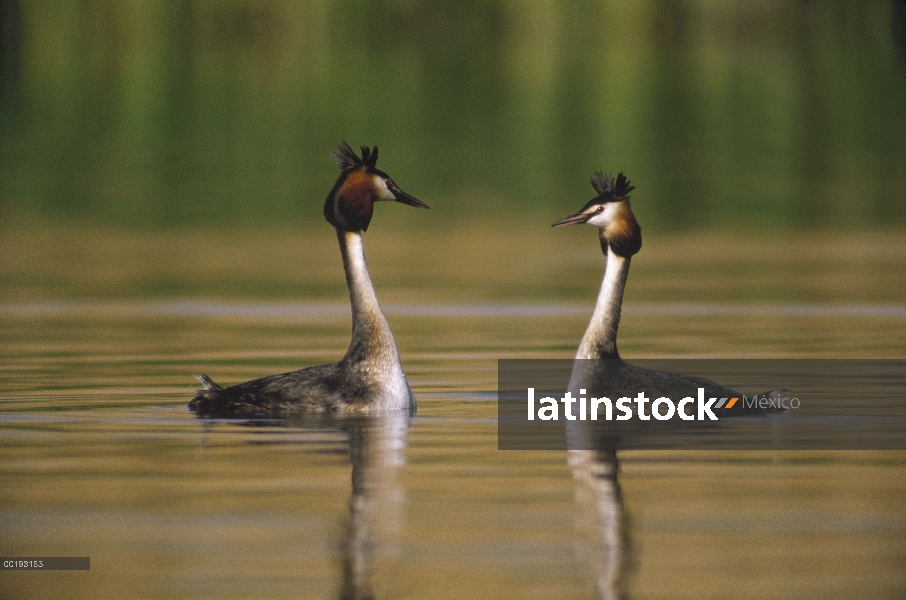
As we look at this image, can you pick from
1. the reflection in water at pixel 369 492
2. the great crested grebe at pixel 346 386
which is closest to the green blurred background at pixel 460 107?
the great crested grebe at pixel 346 386

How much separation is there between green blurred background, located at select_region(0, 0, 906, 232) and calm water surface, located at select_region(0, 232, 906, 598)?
766 inches

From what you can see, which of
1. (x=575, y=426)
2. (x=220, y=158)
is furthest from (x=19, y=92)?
Result: (x=575, y=426)

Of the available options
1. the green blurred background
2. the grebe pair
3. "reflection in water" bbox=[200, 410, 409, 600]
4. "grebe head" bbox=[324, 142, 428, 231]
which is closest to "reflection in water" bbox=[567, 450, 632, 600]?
"reflection in water" bbox=[200, 410, 409, 600]

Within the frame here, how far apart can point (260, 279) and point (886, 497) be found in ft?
54.8

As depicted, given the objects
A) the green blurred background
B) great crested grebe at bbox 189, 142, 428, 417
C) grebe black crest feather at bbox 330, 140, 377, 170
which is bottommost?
great crested grebe at bbox 189, 142, 428, 417

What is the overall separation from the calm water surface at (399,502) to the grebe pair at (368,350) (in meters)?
0.32

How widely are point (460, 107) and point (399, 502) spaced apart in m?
54.7

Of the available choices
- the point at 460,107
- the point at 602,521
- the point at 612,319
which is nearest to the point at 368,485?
the point at 602,521

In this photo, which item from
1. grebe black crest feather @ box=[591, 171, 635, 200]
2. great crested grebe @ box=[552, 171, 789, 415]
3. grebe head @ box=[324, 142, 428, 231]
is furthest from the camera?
grebe head @ box=[324, 142, 428, 231]

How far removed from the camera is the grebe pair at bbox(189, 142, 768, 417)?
14.8m

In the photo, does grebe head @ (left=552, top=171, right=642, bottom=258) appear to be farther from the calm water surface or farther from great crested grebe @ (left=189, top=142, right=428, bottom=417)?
the calm water surface

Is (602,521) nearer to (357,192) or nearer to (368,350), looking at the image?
(368,350)

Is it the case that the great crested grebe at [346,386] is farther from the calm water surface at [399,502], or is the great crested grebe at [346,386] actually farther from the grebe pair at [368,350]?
the calm water surface at [399,502]

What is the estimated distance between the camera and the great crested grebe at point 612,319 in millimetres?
14695
